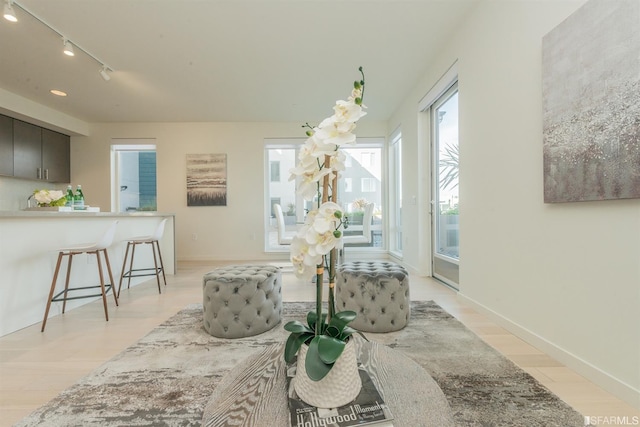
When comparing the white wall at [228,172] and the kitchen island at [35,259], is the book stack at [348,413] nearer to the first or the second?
the kitchen island at [35,259]

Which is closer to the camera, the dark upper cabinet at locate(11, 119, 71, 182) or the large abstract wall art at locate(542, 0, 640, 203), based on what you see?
the large abstract wall art at locate(542, 0, 640, 203)

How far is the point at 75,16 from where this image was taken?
272 centimetres

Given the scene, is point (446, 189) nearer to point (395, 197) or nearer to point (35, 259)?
point (395, 197)

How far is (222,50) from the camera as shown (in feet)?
10.8

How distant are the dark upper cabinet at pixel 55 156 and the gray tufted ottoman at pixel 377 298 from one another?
20.3 ft

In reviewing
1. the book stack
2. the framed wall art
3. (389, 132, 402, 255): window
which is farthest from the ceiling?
the book stack

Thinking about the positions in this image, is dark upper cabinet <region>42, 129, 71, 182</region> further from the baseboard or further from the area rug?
the baseboard

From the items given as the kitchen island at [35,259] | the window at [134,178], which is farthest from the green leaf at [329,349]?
the window at [134,178]

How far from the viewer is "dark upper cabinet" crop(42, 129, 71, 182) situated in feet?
17.1

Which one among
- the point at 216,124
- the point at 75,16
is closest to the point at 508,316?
the point at 75,16

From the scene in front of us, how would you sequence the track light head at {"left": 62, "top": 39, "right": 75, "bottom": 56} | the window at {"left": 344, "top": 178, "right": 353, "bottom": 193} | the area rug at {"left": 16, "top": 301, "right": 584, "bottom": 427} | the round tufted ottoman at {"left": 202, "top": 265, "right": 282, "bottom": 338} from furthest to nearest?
the window at {"left": 344, "top": 178, "right": 353, "bottom": 193} → the track light head at {"left": 62, "top": 39, "right": 75, "bottom": 56} → the round tufted ottoman at {"left": 202, "top": 265, "right": 282, "bottom": 338} → the area rug at {"left": 16, "top": 301, "right": 584, "bottom": 427}

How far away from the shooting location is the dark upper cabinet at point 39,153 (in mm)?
4715

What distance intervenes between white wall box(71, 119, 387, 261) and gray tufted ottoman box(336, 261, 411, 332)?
150 inches

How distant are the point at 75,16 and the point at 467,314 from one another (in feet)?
14.9
